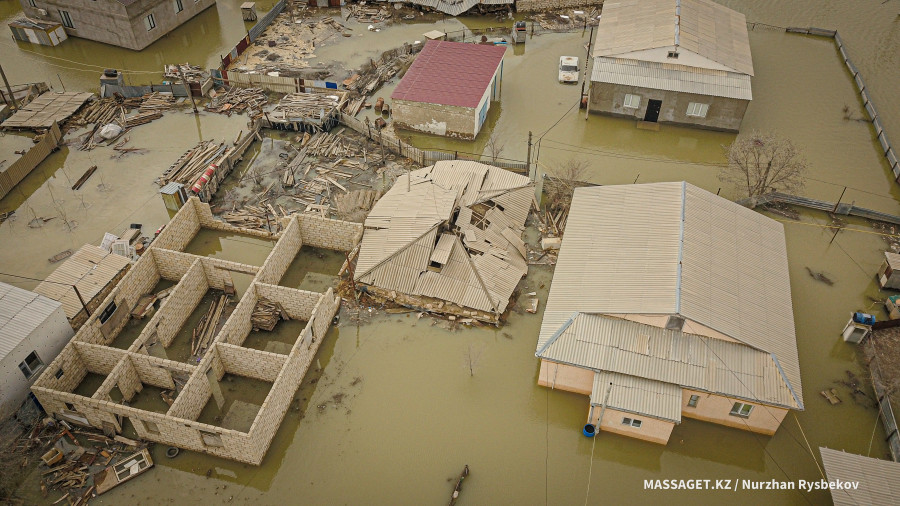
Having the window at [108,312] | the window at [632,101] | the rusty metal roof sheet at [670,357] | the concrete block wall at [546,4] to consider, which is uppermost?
the concrete block wall at [546,4]

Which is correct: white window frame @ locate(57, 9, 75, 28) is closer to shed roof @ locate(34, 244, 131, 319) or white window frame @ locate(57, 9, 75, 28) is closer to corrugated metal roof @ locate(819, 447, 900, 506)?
shed roof @ locate(34, 244, 131, 319)

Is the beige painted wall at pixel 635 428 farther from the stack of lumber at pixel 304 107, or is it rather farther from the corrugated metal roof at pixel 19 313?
the stack of lumber at pixel 304 107

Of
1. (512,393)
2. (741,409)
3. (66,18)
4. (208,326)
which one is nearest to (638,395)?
(741,409)

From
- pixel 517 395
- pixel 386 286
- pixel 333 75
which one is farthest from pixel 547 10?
pixel 517 395

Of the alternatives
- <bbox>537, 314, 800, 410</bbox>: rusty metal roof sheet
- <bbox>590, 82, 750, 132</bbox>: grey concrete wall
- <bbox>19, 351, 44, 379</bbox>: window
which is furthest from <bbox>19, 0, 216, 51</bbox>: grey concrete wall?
<bbox>537, 314, 800, 410</bbox>: rusty metal roof sheet

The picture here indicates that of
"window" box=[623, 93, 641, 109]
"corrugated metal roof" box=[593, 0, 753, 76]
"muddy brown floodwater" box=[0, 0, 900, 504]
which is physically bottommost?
"muddy brown floodwater" box=[0, 0, 900, 504]

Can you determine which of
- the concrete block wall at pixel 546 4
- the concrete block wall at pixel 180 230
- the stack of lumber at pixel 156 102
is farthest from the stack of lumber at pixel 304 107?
the concrete block wall at pixel 546 4
